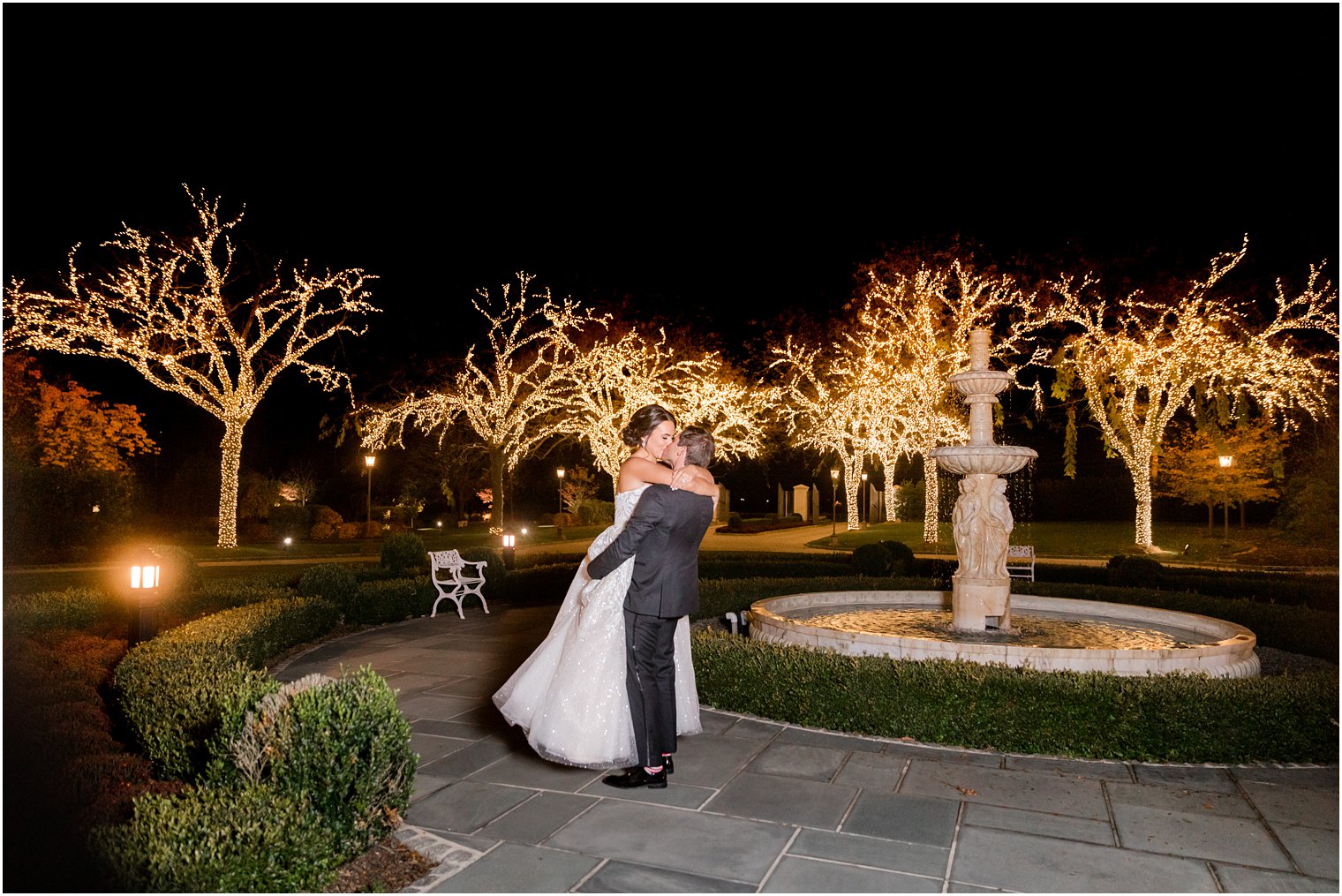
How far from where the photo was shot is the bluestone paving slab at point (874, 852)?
3766 millimetres

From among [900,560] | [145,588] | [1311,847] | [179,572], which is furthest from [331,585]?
[900,560]

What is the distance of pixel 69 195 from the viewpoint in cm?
2002

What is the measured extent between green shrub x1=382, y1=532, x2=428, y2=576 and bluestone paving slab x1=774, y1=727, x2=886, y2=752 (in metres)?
10.0

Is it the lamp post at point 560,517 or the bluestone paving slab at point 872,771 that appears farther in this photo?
the lamp post at point 560,517

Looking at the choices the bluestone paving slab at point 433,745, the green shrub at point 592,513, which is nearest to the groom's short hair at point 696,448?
the bluestone paving slab at point 433,745

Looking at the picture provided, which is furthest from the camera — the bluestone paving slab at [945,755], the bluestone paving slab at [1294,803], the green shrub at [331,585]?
the green shrub at [331,585]

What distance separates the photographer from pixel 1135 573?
13.9 metres

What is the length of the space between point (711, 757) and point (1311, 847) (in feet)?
Answer: 10.5

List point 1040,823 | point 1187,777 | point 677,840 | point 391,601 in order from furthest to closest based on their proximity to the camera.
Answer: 1. point 391,601
2. point 1187,777
3. point 1040,823
4. point 677,840

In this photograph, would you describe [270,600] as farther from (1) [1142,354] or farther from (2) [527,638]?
(1) [1142,354]

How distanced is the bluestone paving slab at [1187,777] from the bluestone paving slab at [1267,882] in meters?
1.20

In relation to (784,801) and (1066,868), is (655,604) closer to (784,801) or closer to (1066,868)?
(784,801)

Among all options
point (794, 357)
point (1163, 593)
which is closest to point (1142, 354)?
point (794, 357)

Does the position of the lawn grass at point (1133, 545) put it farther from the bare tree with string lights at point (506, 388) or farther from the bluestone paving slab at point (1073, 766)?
the bluestone paving slab at point (1073, 766)
